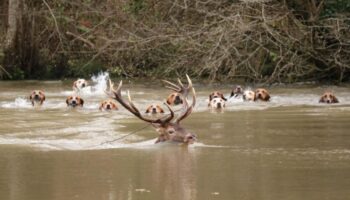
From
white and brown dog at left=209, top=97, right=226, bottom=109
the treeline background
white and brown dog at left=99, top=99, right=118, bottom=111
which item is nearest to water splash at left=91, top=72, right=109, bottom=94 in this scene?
the treeline background

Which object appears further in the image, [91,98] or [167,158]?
[91,98]

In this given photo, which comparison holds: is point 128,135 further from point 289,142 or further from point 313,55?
point 313,55

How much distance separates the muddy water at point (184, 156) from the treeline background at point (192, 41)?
5065mm

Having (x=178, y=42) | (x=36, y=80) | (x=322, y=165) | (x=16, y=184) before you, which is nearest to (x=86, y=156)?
(x=16, y=184)

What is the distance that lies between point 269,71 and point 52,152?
531 inches

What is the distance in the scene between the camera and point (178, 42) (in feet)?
72.4

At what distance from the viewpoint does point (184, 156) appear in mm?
9367

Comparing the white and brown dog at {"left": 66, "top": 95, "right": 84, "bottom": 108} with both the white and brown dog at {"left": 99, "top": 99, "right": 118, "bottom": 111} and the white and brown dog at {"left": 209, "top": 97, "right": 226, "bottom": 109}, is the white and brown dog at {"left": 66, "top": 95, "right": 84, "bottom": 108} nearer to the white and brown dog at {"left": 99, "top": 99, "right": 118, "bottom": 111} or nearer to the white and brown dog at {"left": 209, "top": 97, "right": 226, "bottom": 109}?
the white and brown dog at {"left": 99, "top": 99, "right": 118, "bottom": 111}

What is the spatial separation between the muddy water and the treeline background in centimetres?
507

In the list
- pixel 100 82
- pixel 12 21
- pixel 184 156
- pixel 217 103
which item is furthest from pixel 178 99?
pixel 12 21

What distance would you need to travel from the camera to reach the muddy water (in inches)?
285

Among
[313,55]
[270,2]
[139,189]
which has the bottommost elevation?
[139,189]

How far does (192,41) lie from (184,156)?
12.3m

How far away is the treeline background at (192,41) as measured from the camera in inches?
830
